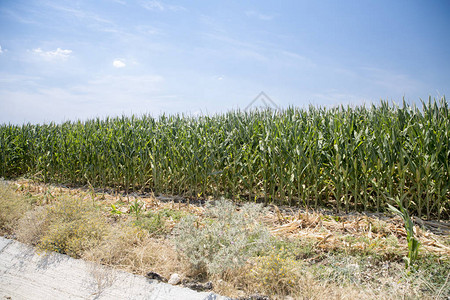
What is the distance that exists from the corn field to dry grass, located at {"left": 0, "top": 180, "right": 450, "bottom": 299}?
0.88 meters

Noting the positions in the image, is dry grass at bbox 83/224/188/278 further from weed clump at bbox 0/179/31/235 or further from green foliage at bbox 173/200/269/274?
weed clump at bbox 0/179/31/235

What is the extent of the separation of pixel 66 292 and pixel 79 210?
1.43 m

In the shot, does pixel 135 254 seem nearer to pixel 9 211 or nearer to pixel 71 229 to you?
pixel 71 229

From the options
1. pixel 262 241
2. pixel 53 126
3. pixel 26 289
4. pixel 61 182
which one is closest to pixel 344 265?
pixel 262 241

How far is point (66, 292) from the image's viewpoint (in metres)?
2.67

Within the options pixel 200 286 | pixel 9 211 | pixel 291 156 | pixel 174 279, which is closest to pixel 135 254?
pixel 174 279

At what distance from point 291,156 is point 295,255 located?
2.32 metres

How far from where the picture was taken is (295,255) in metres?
3.07

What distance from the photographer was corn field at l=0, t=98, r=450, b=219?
4.62m

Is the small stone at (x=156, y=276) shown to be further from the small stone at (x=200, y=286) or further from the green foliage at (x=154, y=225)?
the green foliage at (x=154, y=225)

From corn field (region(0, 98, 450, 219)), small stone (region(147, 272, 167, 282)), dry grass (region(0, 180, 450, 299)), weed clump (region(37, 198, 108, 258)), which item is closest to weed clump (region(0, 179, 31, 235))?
dry grass (region(0, 180, 450, 299))

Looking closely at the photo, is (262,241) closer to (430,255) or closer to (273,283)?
(273,283)

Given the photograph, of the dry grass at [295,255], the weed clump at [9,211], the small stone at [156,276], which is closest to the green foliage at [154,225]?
the dry grass at [295,255]

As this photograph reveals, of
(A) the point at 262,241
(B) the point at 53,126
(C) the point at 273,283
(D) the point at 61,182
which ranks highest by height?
(B) the point at 53,126
